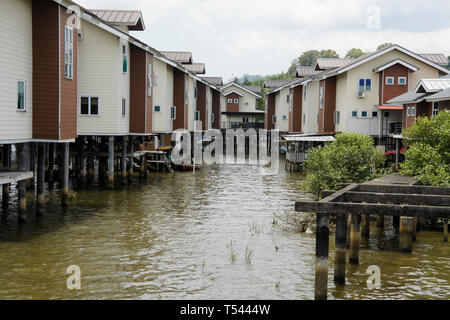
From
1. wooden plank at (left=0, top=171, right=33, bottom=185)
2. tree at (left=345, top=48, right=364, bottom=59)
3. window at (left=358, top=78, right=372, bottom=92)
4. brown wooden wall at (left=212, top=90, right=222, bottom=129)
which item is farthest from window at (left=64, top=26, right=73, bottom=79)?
tree at (left=345, top=48, right=364, bottom=59)

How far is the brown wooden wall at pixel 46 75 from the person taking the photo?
21672mm

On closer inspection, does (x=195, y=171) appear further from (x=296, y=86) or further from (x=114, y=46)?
(x=296, y=86)

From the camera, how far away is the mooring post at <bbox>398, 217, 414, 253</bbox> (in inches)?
703

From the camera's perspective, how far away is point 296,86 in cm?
6328

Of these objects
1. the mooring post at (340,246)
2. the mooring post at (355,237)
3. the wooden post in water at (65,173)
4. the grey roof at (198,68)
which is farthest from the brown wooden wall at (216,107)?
the mooring post at (340,246)

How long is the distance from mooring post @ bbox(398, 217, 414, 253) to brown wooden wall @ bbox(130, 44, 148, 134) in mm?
19997

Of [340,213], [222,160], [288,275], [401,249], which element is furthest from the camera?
[222,160]

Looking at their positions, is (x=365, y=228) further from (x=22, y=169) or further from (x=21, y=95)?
(x=21, y=95)

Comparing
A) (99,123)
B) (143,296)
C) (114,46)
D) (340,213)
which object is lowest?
(143,296)

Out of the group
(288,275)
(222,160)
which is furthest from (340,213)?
(222,160)

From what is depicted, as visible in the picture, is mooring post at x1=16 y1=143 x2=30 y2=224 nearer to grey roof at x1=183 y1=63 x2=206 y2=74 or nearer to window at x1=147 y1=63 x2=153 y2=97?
window at x1=147 y1=63 x2=153 y2=97

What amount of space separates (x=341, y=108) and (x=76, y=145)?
22461mm

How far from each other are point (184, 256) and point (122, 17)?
23.1 m

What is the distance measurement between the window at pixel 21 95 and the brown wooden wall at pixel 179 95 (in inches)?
1084
